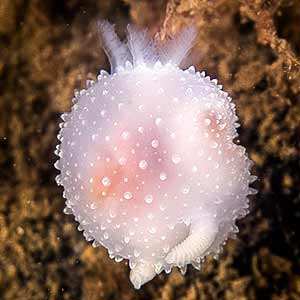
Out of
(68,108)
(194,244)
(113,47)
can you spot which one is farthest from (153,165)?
(68,108)

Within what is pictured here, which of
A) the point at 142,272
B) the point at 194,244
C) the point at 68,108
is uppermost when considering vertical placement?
the point at 68,108

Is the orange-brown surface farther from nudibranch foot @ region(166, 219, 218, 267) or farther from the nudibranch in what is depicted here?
nudibranch foot @ region(166, 219, 218, 267)

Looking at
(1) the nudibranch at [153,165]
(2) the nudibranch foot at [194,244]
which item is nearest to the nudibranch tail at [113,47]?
(1) the nudibranch at [153,165]

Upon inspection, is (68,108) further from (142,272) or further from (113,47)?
(142,272)

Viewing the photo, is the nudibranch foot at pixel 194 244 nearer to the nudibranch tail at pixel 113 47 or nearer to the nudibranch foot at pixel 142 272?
the nudibranch foot at pixel 142 272

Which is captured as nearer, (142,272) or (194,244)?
(194,244)

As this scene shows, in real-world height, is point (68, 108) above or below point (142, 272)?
above
